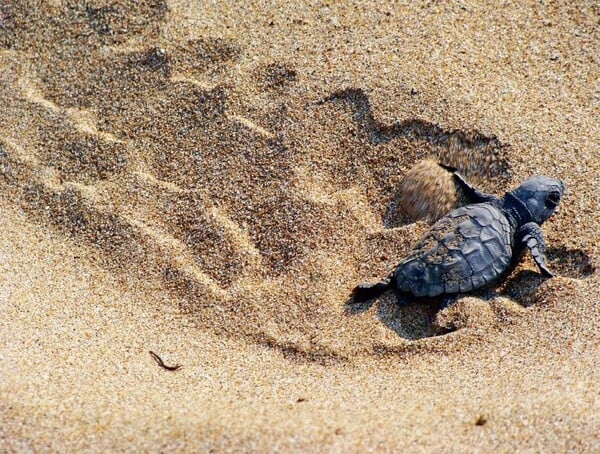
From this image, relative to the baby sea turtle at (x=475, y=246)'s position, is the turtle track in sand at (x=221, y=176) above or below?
below

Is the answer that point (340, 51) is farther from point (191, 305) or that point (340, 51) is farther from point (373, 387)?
point (373, 387)

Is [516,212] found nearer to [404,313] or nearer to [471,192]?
[471,192]

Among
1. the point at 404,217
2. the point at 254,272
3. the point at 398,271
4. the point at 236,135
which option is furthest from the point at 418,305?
the point at 236,135

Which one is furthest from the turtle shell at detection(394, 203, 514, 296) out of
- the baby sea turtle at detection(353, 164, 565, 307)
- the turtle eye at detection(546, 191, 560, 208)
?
the turtle eye at detection(546, 191, 560, 208)

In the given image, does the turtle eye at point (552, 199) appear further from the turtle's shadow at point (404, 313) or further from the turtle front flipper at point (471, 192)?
the turtle's shadow at point (404, 313)

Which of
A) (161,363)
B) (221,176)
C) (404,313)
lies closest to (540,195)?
(404,313)

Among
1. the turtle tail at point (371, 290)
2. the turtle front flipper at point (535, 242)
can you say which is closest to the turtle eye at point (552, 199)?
the turtle front flipper at point (535, 242)
